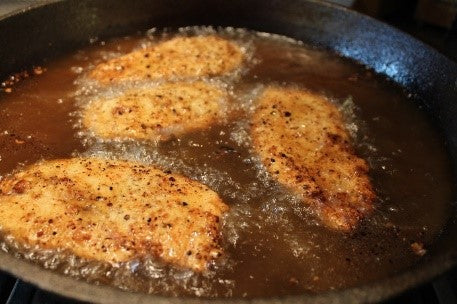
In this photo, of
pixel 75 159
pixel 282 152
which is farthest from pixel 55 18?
pixel 282 152

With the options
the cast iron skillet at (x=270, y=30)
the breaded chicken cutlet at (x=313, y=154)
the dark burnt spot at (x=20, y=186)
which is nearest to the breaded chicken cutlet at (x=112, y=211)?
the dark burnt spot at (x=20, y=186)

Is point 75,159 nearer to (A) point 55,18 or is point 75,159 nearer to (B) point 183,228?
(B) point 183,228

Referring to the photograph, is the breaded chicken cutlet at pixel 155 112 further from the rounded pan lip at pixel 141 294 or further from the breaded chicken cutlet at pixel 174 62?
the rounded pan lip at pixel 141 294

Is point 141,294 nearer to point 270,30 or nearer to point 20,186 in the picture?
point 20,186

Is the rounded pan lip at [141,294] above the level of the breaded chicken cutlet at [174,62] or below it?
above

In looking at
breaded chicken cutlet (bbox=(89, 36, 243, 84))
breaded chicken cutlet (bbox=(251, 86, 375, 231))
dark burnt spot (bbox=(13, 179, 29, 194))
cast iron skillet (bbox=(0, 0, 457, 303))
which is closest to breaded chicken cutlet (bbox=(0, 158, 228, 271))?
dark burnt spot (bbox=(13, 179, 29, 194))

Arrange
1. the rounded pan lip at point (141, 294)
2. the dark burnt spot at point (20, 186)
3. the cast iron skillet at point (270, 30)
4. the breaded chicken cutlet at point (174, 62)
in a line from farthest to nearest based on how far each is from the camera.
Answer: the breaded chicken cutlet at point (174, 62) → the cast iron skillet at point (270, 30) → the dark burnt spot at point (20, 186) → the rounded pan lip at point (141, 294)

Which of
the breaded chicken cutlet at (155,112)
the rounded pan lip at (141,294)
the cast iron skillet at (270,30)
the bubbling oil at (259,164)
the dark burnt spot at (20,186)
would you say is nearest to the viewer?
the rounded pan lip at (141,294)

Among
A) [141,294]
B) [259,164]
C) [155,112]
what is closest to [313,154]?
[259,164]
